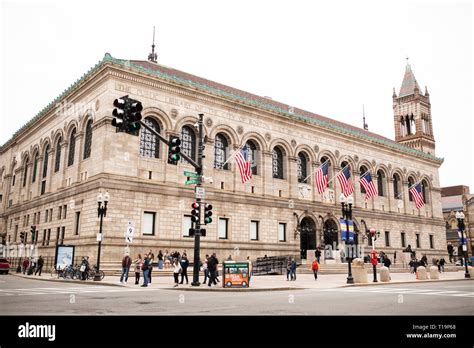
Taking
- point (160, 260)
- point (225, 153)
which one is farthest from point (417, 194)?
point (160, 260)

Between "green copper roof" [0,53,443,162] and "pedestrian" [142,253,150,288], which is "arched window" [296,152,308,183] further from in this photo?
"pedestrian" [142,253,150,288]

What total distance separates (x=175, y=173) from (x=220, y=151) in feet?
20.4

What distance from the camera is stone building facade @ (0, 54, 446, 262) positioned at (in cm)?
3400

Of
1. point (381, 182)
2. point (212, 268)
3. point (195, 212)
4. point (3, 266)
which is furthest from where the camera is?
point (381, 182)

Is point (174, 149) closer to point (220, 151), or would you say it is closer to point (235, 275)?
point (235, 275)

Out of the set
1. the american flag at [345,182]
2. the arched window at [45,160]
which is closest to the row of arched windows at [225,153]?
the american flag at [345,182]

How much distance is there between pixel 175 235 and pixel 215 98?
45.3ft

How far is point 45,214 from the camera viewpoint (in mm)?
42312

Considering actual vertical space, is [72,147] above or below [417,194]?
above

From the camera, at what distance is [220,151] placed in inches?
1631

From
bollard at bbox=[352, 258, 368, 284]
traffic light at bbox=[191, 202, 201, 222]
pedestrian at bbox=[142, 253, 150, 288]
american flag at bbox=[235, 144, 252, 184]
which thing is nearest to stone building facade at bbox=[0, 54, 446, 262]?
american flag at bbox=[235, 144, 252, 184]

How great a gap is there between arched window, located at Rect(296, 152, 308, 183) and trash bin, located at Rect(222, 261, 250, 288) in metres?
27.9

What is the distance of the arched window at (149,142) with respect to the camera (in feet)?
118
